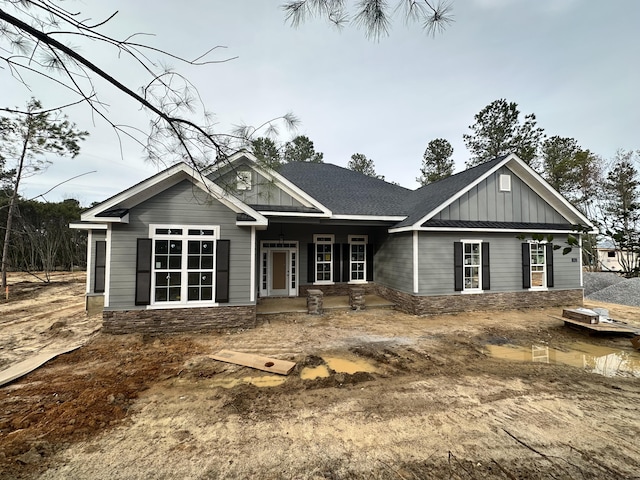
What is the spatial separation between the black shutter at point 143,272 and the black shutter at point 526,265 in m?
11.7

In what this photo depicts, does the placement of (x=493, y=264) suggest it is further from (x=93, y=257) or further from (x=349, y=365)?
(x=93, y=257)

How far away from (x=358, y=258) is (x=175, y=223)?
7393mm

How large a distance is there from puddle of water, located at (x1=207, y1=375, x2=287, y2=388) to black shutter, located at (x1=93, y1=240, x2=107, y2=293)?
6.87 meters

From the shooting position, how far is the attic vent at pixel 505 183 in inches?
382

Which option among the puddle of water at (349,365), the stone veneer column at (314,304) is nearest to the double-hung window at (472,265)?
the stone veneer column at (314,304)

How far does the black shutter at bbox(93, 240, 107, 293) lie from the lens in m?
8.63

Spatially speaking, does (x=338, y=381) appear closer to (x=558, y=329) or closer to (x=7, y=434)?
(x=7, y=434)

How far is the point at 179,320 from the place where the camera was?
22.1 ft

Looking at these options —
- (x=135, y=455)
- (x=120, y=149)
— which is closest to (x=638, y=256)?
(x=120, y=149)

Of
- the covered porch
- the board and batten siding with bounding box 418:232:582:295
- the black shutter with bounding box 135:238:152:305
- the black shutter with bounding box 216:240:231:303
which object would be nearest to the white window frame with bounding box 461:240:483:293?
the board and batten siding with bounding box 418:232:582:295

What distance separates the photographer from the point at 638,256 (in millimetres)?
1711

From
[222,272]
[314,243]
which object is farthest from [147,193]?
[314,243]

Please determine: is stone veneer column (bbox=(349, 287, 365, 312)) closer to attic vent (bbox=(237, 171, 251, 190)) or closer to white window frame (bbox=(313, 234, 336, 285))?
white window frame (bbox=(313, 234, 336, 285))

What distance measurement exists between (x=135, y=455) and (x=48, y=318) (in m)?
8.03
